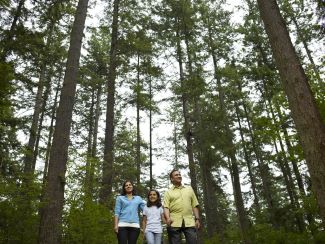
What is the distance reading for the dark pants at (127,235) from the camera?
21.3 ft

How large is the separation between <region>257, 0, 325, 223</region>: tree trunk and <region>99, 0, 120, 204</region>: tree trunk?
7.55 m

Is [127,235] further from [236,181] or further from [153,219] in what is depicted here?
[236,181]

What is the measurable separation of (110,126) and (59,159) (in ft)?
19.8

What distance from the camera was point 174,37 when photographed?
19234 millimetres

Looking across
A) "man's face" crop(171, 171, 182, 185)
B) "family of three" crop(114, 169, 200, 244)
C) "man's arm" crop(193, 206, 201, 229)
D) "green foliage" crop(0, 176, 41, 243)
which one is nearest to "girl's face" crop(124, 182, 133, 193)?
"family of three" crop(114, 169, 200, 244)

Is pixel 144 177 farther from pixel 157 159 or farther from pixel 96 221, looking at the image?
pixel 96 221

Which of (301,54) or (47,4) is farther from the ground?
(301,54)

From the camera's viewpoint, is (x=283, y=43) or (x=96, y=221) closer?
(x=283, y=43)

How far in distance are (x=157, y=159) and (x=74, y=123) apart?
8517 millimetres

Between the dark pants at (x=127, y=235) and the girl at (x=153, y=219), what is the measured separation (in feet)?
0.98

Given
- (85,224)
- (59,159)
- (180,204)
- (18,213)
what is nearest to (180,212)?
(180,204)

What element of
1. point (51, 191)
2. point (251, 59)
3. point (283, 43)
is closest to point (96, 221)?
point (51, 191)

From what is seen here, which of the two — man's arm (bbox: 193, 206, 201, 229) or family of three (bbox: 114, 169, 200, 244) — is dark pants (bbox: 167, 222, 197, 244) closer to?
family of three (bbox: 114, 169, 200, 244)

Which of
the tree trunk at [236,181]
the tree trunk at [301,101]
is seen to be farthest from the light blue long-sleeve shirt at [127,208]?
the tree trunk at [236,181]
